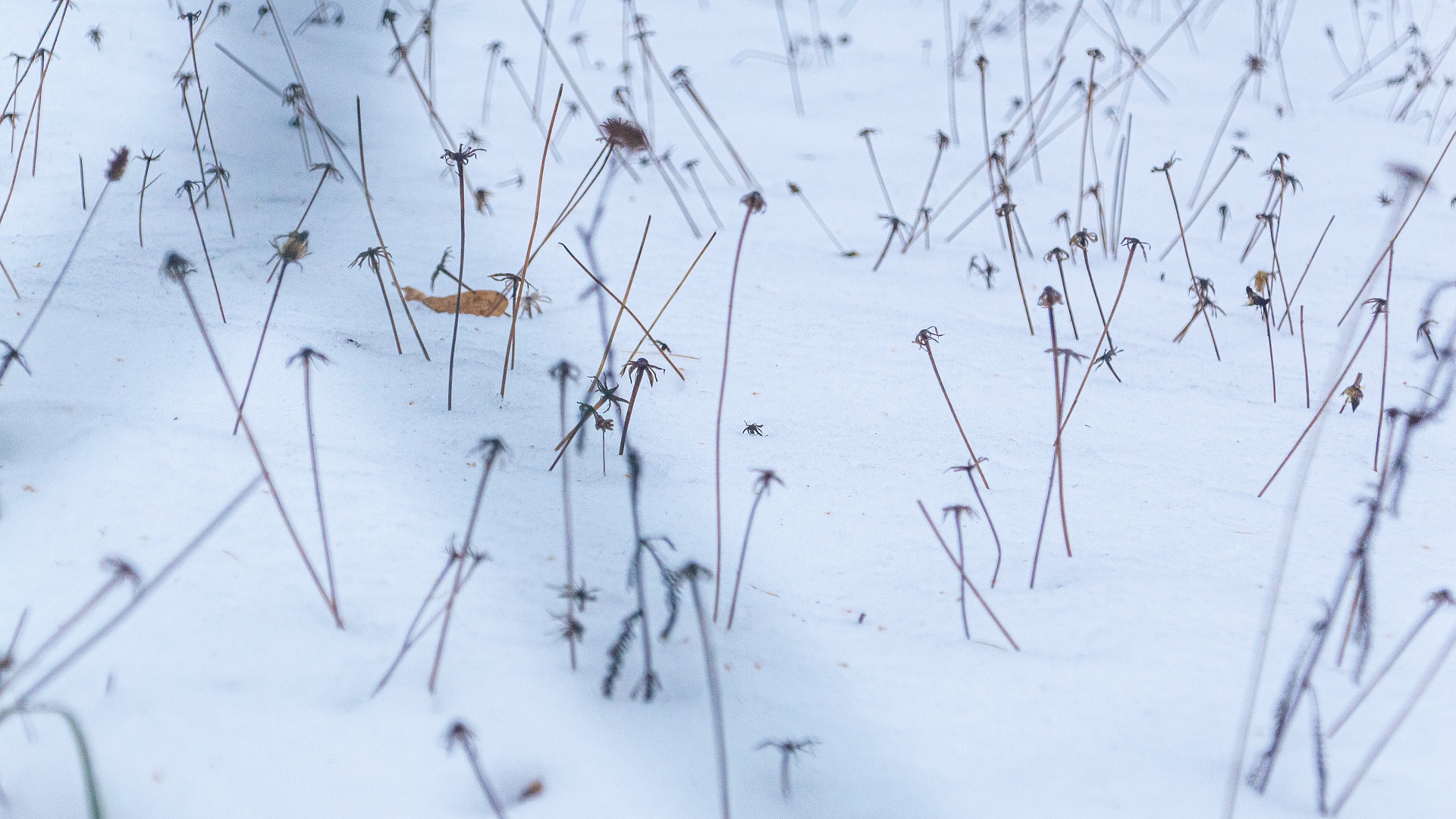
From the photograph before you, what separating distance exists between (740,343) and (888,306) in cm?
44

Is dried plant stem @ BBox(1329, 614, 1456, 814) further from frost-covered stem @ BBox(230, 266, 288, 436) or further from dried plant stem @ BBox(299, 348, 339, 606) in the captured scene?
frost-covered stem @ BBox(230, 266, 288, 436)

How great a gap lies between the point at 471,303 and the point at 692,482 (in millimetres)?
818

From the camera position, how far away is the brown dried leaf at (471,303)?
6.87ft

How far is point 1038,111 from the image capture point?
371 cm

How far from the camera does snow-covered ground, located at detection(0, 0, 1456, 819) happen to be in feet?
3.33

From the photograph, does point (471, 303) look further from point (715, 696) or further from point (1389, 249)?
point (1389, 249)

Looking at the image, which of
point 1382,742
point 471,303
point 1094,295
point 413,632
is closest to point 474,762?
point 413,632

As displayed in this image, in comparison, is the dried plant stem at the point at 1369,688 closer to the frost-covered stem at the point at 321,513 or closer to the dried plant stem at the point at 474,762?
the dried plant stem at the point at 474,762

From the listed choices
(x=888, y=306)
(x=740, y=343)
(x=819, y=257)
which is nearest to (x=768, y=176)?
(x=819, y=257)

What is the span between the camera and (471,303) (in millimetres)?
2102

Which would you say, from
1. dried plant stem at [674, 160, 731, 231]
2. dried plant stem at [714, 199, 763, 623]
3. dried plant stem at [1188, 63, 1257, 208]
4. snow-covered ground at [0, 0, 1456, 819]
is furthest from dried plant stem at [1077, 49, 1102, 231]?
dried plant stem at [714, 199, 763, 623]

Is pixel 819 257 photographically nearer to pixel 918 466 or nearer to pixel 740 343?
pixel 740 343

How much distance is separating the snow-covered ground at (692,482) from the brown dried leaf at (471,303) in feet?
0.10

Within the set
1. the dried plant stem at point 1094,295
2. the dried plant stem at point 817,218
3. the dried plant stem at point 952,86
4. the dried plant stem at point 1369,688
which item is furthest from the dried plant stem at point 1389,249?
the dried plant stem at point 952,86
